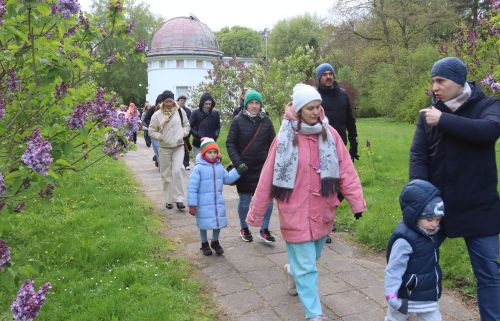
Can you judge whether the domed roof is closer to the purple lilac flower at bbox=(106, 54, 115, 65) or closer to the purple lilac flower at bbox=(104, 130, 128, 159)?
the purple lilac flower at bbox=(106, 54, 115, 65)

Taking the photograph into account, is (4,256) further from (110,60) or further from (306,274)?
(110,60)

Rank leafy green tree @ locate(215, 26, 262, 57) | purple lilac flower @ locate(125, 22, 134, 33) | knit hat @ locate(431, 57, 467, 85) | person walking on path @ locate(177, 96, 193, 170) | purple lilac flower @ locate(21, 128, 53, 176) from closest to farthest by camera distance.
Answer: purple lilac flower @ locate(21, 128, 53, 176) < knit hat @ locate(431, 57, 467, 85) < purple lilac flower @ locate(125, 22, 134, 33) < person walking on path @ locate(177, 96, 193, 170) < leafy green tree @ locate(215, 26, 262, 57)

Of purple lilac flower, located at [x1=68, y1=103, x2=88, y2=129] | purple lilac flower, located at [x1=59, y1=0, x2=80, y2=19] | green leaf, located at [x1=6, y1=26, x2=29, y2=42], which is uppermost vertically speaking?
purple lilac flower, located at [x1=59, y1=0, x2=80, y2=19]

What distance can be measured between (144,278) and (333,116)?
9.93ft

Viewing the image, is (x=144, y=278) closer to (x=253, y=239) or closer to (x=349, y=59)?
(x=253, y=239)

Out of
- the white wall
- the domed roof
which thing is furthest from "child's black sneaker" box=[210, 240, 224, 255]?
the domed roof

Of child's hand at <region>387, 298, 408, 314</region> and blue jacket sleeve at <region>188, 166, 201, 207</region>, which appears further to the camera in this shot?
blue jacket sleeve at <region>188, 166, 201, 207</region>

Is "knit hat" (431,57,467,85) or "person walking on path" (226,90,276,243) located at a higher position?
"knit hat" (431,57,467,85)

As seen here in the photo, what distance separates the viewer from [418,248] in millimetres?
3264

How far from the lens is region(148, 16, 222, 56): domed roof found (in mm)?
42688

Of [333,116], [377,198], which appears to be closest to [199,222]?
[333,116]

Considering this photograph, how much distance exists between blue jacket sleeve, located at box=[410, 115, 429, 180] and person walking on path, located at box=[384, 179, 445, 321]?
1.04 ft

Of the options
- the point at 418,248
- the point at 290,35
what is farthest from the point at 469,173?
the point at 290,35

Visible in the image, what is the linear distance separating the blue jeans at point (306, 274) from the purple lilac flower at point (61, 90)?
2.17m
